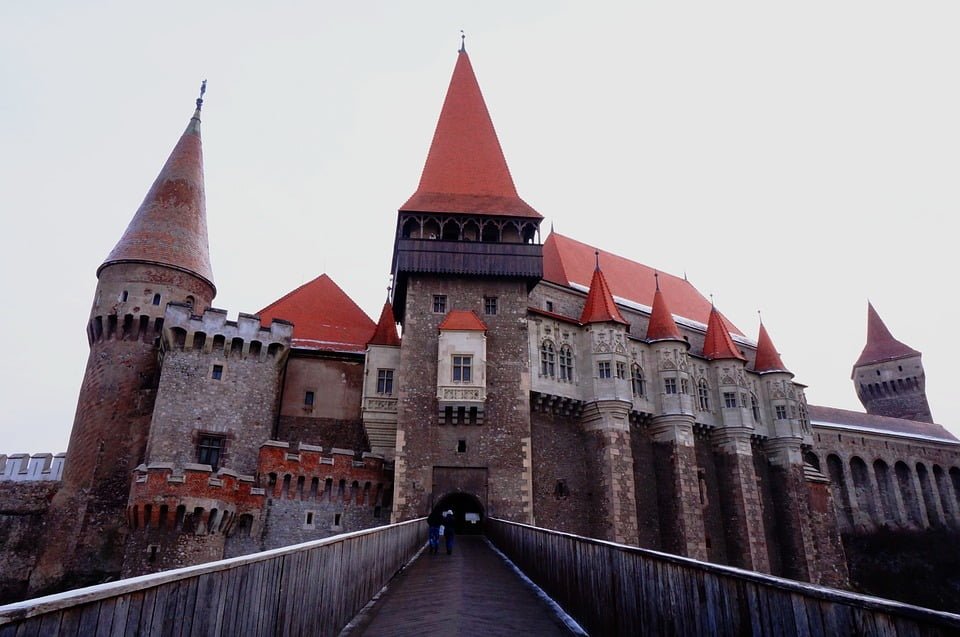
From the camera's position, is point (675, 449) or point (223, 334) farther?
point (675, 449)

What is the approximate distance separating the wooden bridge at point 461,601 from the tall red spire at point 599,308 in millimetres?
16631

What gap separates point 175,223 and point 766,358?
103ft

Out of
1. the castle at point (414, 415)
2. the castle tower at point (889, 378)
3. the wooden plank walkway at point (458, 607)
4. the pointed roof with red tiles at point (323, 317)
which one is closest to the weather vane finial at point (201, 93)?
the castle at point (414, 415)

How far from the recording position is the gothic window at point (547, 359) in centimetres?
2511

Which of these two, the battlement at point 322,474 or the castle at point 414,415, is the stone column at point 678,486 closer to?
the castle at point 414,415

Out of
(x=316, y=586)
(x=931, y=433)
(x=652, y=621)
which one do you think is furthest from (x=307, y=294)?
(x=931, y=433)

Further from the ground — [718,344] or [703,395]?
[718,344]

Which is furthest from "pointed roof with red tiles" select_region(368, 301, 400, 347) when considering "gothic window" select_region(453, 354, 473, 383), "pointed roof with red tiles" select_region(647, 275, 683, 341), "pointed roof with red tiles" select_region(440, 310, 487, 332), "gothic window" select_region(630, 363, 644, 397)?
"pointed roof with red tiles" select_region(647, 275, 683, 341)

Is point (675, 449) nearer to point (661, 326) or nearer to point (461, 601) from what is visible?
point (661, 326)

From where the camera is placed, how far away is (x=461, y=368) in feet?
75.8

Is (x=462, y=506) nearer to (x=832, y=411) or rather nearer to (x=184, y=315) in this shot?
(x=184, y=315)

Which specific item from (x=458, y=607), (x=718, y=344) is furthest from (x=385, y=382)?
(x=458, y=607)

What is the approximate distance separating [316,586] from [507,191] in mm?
23142

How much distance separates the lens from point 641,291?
35.6m
